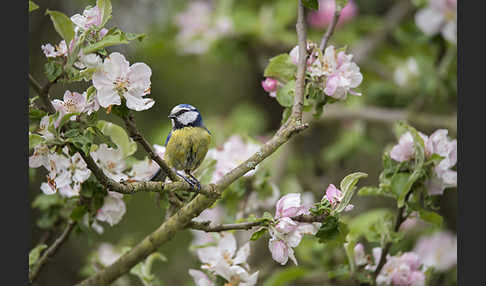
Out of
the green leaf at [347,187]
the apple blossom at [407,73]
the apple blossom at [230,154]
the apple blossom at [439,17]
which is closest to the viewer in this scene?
the green leaf at [347,187]

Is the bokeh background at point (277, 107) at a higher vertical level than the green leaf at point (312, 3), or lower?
lower

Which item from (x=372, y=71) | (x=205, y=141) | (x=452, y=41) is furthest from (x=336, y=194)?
(x=372, y=71)

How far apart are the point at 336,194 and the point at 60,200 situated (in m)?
0.82

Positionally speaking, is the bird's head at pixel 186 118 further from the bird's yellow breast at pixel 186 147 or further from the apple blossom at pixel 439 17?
the apple blossom at pixel 439 17

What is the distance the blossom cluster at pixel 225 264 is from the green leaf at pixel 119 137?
32 cm

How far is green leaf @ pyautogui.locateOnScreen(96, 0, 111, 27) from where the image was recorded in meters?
1.12

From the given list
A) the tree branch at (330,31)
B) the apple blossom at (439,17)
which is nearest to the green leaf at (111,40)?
the tree branch at (330,31)

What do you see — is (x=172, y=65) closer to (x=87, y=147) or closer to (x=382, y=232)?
(x=382, y=232)

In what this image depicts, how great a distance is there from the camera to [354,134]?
2.75m

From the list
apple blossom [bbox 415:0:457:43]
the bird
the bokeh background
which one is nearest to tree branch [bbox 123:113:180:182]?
the bird

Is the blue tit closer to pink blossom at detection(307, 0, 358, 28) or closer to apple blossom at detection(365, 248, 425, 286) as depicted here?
apple blossom at detection(365, 248, 425, 286)

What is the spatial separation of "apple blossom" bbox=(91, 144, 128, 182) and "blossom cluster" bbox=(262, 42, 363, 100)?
1.60 ft

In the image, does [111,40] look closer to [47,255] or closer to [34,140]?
[34,140]

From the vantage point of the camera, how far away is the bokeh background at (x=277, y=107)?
2.46m
